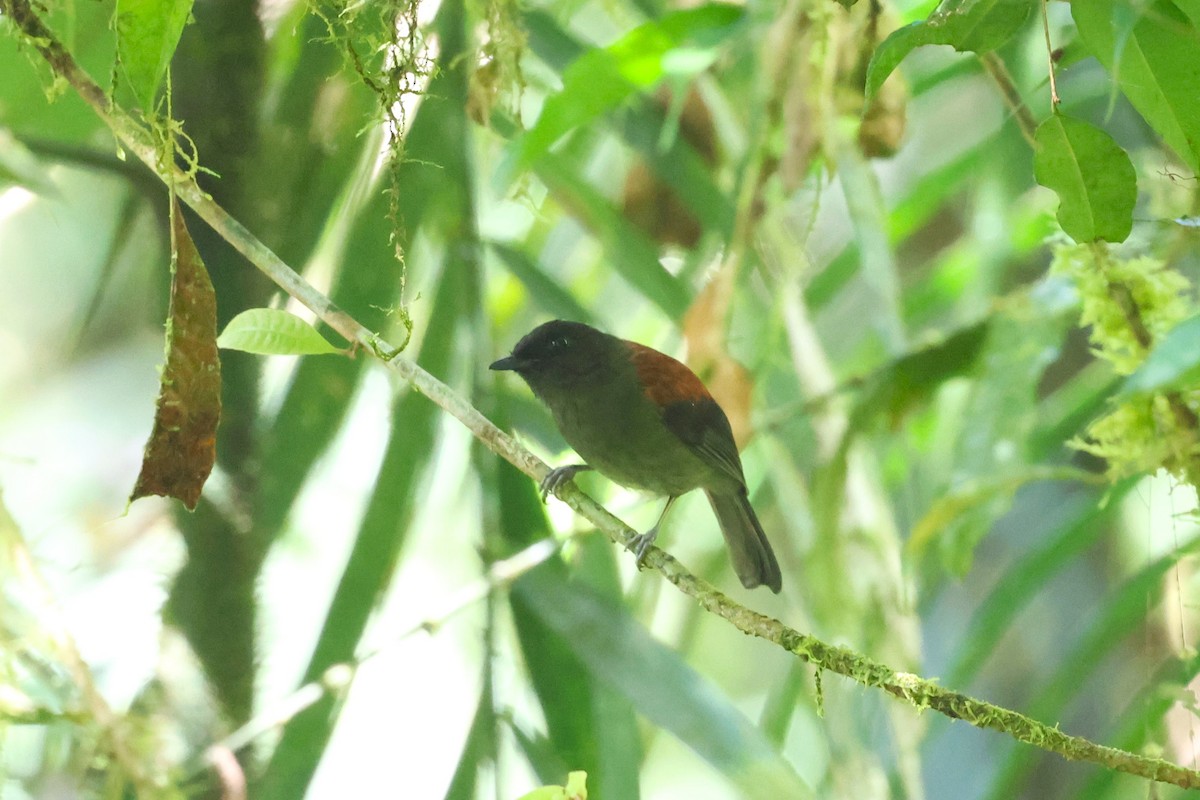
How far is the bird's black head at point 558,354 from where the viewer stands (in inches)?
80.7

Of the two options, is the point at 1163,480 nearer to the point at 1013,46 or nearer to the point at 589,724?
the point at 1013,46

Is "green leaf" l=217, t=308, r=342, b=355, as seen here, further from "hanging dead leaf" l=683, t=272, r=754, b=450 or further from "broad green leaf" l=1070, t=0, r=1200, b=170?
"hanging dead leaf" l=683, t=272, r=754, b=450

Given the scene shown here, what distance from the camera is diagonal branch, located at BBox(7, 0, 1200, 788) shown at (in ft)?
3.70

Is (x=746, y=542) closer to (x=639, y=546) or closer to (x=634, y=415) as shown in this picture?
(x=634, y=415)

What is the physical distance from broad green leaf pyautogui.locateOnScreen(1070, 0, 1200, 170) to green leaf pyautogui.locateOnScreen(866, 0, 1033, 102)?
Answer: 72mm

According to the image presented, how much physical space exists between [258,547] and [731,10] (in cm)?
128

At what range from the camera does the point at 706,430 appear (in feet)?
7.09

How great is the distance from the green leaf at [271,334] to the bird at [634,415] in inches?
32.0

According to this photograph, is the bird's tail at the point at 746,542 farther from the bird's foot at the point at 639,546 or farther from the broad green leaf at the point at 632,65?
the broad green leaf at the point at 632,65

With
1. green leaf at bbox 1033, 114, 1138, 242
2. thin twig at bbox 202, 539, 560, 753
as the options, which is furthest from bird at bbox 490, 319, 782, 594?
green leaf at bbox 1033, 114, 1138, 242

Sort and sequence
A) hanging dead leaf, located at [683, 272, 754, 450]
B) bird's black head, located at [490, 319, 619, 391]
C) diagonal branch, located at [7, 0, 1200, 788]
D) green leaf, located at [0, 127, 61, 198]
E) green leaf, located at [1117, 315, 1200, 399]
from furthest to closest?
hanging dead leaf, located at [683, 272, 754, 450]
bird's black head, located at [490, 319, 619, 391]
green leaf, located at [0, 127, 61, 198]
diagonal branch, located at [7, 0, 1200, 788]
green leaf, located at [1117, 315, 1200, 399]

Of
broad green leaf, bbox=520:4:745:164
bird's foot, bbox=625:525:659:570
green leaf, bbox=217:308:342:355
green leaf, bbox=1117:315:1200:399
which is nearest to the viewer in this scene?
green leaf, bbox=1117:315:1200:399

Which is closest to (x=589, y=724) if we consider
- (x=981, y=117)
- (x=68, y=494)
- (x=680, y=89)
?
(x=68, y=494)

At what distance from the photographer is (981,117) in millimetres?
4016
